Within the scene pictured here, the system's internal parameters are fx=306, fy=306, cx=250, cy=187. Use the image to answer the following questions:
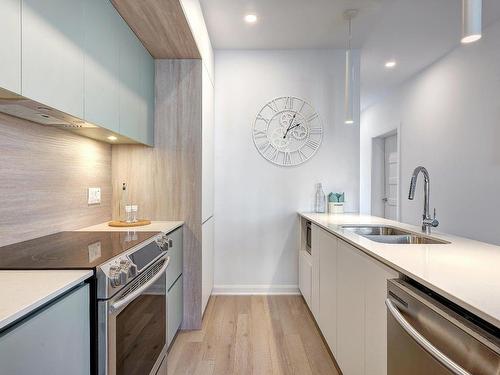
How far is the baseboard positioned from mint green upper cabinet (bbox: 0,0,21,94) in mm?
2633

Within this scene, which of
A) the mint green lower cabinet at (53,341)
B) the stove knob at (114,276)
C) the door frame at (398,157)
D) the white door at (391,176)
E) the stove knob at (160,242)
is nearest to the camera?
the mint green lower cabinet at (53,341)

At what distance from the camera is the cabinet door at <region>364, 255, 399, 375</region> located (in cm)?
117

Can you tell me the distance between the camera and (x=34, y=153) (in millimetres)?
1533

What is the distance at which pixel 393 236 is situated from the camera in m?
1.88

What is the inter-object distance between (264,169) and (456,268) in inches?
91.9

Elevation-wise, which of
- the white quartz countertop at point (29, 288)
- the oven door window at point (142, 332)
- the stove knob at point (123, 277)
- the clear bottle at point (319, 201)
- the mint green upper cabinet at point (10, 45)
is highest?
the mint green upper cabinet at point (10, 45)

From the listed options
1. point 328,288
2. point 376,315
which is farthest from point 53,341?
point 328,288

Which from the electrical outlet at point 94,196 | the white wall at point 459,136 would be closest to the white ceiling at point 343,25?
the white wall at point 459,136

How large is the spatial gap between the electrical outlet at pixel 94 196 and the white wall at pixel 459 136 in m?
3.38

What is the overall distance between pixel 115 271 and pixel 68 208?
0.96 meters

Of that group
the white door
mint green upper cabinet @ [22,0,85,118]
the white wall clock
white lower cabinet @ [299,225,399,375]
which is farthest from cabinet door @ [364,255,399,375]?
the white door

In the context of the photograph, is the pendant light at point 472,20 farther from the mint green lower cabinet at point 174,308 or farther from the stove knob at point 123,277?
the mint green lower cabinet at point 174,308

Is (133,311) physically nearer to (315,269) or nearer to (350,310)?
(350,310)

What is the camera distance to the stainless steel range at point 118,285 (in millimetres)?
1031
